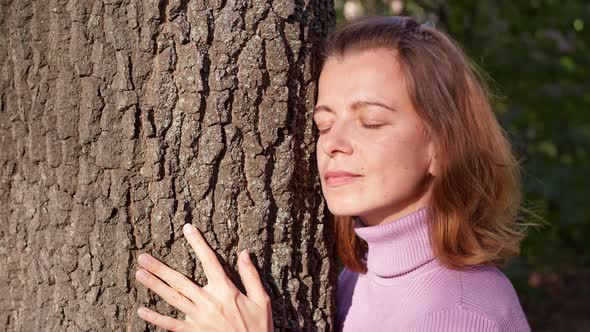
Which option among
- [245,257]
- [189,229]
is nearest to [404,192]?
[245,257]

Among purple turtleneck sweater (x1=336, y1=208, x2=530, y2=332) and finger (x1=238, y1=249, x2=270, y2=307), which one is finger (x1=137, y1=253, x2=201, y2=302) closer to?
finger (x1=238, y1=249, x2=270, y2=307)

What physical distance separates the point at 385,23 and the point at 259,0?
0.42m

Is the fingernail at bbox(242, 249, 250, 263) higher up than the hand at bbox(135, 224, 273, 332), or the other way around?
the fingernail at bbox(242, 249, 250, 263)

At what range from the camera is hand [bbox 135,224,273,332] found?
1896 mm

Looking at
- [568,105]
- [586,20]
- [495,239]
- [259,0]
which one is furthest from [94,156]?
[568,105]

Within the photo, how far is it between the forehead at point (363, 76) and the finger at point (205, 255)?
53 cm

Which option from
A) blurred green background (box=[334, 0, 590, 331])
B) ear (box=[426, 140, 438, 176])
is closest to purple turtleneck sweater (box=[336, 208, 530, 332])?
ear (box=[426, 140, 438, 176])

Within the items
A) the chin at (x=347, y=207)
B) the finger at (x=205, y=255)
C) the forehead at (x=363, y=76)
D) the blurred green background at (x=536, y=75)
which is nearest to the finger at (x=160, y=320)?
the finger at (x=205, y=255)

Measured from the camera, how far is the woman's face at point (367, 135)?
78.5 inches

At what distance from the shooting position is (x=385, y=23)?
7.11 ft

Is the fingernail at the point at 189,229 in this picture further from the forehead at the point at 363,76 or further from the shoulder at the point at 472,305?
the shoulder at the point at 472,305

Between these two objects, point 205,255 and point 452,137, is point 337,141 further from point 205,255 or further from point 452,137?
point 205,255

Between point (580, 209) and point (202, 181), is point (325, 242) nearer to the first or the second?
point (202, 181)

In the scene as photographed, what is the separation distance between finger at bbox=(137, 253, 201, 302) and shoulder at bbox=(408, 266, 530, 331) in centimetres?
60
